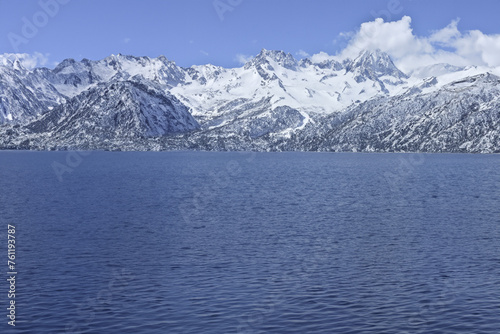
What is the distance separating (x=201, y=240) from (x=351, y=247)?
837 inches

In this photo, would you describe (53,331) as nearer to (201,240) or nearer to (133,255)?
(133,255)

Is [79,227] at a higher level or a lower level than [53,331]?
higher

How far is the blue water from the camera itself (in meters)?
45.6

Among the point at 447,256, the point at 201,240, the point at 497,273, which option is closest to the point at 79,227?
the point at 201,240

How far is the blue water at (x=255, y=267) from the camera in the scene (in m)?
45.6

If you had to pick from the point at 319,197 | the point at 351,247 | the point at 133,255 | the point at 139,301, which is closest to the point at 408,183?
the point at 319,197

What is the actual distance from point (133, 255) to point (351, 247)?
28.9 m

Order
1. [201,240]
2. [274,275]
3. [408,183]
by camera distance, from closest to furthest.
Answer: [274,275] → [201,240] → [408,183]

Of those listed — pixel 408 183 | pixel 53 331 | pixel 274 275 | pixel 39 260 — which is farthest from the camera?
pixel 408 183

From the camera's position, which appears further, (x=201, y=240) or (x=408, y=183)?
(x=408, y=183)

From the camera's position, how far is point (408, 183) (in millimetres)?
181375

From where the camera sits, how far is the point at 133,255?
225ft

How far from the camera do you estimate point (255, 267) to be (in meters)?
62.3

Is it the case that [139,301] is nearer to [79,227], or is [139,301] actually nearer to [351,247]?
[351,247]
